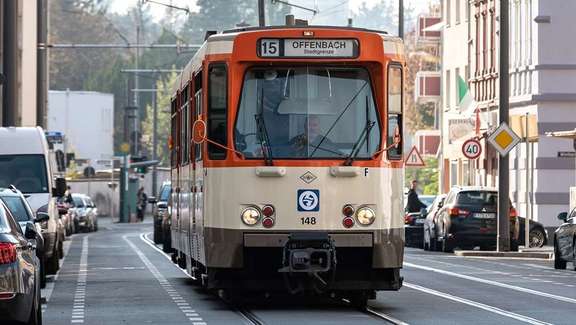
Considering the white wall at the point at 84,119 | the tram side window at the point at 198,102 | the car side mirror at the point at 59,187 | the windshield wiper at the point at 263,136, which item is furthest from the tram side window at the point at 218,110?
the white wall at the point at 84,119

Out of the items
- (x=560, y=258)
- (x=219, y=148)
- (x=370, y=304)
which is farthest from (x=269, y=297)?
(x=560, y=258)

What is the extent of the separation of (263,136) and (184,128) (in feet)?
15.4

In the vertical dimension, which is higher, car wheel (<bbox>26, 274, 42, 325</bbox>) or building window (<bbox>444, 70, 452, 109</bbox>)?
building window (<bbox>444, 70, 452, 109</bbox>)

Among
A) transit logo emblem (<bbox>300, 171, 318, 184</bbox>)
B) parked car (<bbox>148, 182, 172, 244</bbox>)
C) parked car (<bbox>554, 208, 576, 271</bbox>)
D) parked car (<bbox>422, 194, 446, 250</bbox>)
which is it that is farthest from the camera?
parked car (<bbox>422, 194, 446, 250</bbox>)

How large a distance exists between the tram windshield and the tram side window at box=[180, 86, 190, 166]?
3.48 metres

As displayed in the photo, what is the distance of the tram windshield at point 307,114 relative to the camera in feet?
70.4

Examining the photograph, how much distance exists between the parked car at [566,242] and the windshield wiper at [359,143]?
43.5 ft

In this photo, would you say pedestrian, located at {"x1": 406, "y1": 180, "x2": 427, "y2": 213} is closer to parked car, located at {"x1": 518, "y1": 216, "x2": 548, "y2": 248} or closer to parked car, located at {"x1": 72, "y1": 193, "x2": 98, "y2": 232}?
parked car, located at {"x1": 518, "y1": 216, "x2": 548, "y2": 248}

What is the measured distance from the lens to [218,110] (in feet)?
71.4

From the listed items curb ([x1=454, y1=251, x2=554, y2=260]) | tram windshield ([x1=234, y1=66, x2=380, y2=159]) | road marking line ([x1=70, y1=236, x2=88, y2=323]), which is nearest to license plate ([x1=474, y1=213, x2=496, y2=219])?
curb ([x1=454, y1=251, x2=554, y2=260])

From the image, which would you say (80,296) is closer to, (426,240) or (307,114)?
(307,114)

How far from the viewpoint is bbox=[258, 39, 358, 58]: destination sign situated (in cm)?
2156

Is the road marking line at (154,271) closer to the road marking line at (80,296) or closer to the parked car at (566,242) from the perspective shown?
the road marking line at (80,296)

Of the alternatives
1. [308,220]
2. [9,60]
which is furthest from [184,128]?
[9,60]
